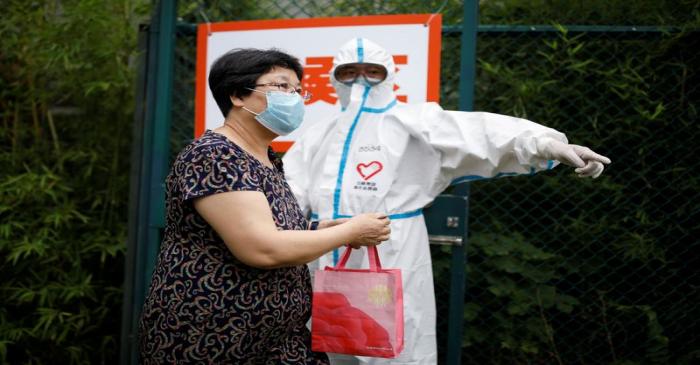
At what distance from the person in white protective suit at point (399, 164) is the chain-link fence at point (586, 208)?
0.64 m

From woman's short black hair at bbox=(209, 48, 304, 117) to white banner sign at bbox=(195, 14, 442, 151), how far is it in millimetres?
1026

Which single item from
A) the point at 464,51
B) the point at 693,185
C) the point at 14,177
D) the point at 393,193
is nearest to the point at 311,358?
the point at 393,193

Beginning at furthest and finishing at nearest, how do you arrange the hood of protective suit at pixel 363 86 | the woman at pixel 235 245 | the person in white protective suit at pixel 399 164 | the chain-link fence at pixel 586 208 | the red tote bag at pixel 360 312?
the chain-link fence at pixel 586 208
the hood of protective suit at pixel 363 86
the person in white protective suit at pixel 399 164
the red tote bag at pixel 360 312
the woman at pixel 235 245

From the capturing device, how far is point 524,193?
3.00 m

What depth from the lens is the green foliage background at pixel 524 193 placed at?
2.86 metres

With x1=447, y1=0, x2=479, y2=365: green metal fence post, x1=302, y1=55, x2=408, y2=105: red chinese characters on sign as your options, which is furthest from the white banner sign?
x1=447, y1=0, x2=479, y2=365: green metal fence post

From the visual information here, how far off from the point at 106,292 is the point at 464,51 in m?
2.28

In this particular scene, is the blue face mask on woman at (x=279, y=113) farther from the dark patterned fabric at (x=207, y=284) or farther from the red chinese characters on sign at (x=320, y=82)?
the red chinese characters on sign at (x=320, y=82)

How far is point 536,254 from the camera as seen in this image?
2889 mm

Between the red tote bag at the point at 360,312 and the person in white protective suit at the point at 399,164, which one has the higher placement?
the person in white protective suit at the point at 399,164

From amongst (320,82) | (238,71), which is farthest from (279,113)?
(320,82)

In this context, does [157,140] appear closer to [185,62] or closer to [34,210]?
[185,62]

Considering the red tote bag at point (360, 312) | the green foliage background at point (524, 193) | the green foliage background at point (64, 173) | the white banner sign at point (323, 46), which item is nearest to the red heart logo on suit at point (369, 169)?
the white banner sign at point (323, 46)

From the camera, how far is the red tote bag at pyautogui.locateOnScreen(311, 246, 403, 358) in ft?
5.92
